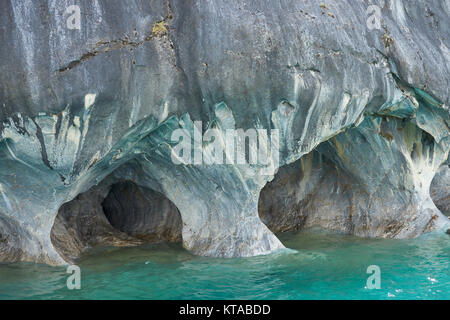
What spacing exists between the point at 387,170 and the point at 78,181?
5867 mm

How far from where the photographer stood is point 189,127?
8.15m

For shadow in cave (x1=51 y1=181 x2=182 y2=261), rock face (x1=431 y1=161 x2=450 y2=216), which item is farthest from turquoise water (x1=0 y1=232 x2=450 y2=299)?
rock face (x1=431 y1=161 x2=450 y2=216)

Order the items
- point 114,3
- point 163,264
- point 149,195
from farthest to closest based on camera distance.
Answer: point 149,195 → point 163,264 → point 114,3

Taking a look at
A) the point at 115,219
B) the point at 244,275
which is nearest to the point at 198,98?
the point at 244,275

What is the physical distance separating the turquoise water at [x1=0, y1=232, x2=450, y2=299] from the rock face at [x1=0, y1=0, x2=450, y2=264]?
18.9 inches

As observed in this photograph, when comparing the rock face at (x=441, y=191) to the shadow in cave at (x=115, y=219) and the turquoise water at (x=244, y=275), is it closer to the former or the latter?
the turquoise water at (x=244, y=275)

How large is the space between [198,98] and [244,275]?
253cm

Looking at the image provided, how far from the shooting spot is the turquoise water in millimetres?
7055

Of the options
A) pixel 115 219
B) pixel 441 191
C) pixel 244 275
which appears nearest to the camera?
pixel 244 275

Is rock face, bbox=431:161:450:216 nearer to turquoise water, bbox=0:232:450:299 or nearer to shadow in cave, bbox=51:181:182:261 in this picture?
turquoise water, bbox=0:232:450:299

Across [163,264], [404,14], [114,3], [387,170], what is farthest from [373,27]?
[163,264]

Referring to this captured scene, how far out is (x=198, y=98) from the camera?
25.8 ft

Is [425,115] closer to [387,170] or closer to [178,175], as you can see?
[387,170]

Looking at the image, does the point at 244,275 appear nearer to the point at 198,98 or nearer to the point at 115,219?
the point at 198,98
